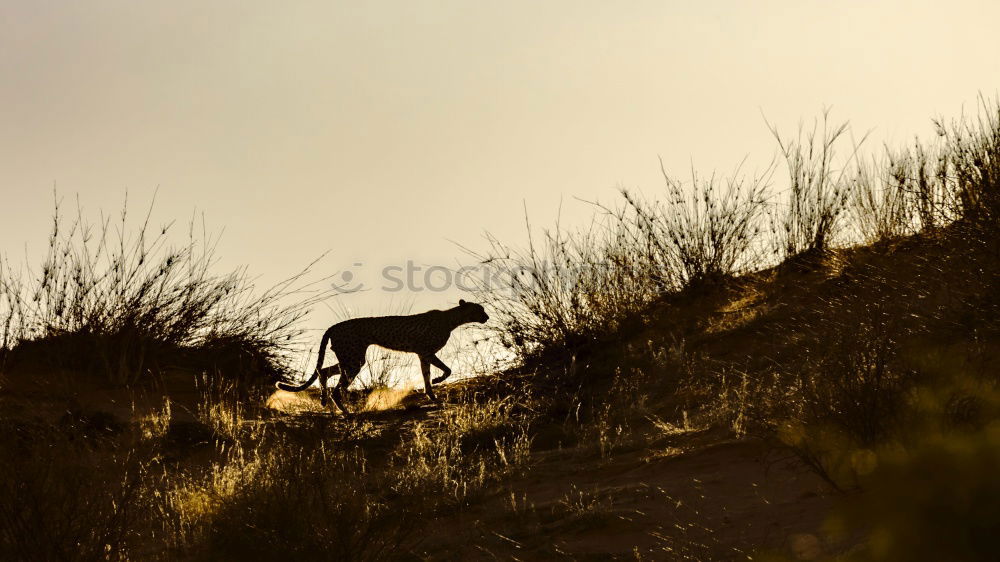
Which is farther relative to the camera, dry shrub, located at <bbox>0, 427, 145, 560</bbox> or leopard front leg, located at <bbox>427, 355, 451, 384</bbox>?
leopard front leg, located at <bbox>427, 355, 451, 384</bbox>

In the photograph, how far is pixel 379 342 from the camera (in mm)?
10492

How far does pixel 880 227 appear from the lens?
10.3 meters

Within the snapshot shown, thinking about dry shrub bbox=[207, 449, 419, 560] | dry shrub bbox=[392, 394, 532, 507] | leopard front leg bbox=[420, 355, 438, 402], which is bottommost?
dry shrub bbox=[207, 449, 419, 560]

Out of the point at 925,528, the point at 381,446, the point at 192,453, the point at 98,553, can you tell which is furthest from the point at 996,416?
the point at 192,453

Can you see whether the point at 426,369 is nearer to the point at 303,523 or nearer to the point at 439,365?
the point at 439,365

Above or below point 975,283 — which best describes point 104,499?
below

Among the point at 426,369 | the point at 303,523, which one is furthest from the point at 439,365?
the point at 303,523

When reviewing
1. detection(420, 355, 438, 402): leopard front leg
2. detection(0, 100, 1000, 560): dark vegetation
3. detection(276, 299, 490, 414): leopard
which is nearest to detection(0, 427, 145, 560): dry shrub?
detection(0, 100, 1000, 560): dark vegetation

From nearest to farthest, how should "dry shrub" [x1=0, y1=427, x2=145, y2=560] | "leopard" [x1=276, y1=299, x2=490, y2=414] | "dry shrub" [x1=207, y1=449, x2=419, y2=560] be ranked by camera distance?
"dry shrub" [x1=0, y1=427, x2=145, y2=560], "dry shrub" [x1=207, y1=449, x2=419, y2=560], "leopard" [x1=276, y1=299, x2=490, y2=414]

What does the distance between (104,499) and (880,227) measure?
27.2 ft

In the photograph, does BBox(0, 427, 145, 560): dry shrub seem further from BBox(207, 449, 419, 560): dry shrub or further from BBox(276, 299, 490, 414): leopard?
BBox(276, 299, 490, 414): leopard

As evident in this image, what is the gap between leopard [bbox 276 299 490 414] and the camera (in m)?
10.3

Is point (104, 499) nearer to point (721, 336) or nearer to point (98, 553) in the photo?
point (98, 553)

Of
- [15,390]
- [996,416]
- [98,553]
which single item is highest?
[15,390]
